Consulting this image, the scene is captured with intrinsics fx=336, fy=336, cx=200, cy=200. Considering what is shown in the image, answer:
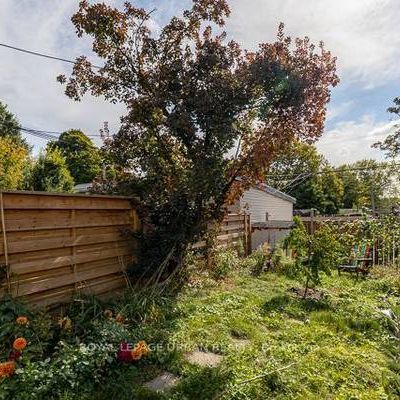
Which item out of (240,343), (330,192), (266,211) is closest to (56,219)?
(240,343)

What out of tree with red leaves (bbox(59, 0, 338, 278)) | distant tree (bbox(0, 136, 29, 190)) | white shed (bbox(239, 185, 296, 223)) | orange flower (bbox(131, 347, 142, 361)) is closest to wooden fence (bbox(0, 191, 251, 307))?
tree with red leaves (bbox(59, 0, 338, 278))

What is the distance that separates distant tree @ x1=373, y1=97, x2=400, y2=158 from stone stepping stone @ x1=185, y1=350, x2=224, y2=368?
26166 mm

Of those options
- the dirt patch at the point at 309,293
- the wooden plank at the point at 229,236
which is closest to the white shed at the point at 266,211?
the wooden plank at the point at 229,236

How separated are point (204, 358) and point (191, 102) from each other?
3862 millimetres

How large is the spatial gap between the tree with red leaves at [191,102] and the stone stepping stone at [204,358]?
2.25 meters

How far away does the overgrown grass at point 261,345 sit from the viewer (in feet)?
8.79

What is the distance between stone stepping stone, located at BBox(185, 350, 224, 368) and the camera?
3.08 meters

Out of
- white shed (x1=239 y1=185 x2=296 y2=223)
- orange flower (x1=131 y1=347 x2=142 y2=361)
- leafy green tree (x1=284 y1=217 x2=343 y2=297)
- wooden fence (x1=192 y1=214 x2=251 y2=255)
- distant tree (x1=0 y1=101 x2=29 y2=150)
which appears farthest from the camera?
distant tree (x1=0 y1=101 x2=29 y2=150)

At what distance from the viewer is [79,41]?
20.5 feet

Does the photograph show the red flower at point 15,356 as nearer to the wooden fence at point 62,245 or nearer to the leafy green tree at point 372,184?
the wooden fence at point 62,245

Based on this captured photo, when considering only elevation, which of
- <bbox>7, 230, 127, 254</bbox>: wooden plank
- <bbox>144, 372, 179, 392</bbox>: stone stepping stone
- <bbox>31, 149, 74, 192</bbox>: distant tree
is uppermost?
<bbox>31, 149, 74, 192</bbox>: distant tree

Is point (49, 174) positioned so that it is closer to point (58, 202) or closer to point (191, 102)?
point (191, 102)

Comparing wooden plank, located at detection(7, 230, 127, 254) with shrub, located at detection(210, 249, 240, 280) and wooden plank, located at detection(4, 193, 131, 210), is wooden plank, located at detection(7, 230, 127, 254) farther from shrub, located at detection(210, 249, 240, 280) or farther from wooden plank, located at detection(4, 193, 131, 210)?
shrub, located at detection(210, 249, 240, 280)

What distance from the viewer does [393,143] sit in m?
25.2
